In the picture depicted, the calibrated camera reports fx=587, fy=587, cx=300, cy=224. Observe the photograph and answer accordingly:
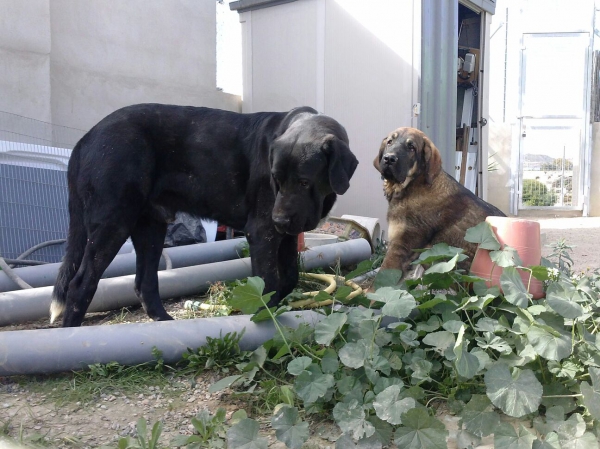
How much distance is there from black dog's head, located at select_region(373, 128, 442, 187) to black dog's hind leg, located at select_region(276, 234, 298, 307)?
0.81m

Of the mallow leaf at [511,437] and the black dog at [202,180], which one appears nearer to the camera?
the mallow leaf at [511,437]

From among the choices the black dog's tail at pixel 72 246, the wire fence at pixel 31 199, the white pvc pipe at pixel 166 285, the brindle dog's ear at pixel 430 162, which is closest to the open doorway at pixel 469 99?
the white pvc pipe at pixel 166 285

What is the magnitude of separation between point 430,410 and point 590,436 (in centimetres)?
59

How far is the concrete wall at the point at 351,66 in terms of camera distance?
7.12 metres

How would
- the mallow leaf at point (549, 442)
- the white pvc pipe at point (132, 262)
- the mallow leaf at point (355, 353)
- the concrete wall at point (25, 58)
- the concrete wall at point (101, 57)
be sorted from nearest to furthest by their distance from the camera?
the mallow leaf at point (549, 442)
the mallow leaf at point (355, 353)
the white pvc pipe at point (132, 262)
the concrete wall at point (25, 58)
the concrete wall at point (101, 57)

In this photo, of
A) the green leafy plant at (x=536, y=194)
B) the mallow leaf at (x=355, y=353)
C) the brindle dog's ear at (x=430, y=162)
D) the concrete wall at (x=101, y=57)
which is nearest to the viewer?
the mallow leaf at (x=355, y=353)

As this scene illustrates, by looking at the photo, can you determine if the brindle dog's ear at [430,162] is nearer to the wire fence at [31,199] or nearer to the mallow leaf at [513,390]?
the mallow leaf at [513,390]

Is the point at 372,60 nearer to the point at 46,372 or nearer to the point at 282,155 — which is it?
the point at 282,155

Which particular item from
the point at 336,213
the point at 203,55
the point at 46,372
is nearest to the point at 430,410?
the point at 46,372

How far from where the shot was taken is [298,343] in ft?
8.84

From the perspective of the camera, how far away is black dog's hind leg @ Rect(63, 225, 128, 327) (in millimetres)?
3264

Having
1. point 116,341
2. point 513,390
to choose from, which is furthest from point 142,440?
point 513,390

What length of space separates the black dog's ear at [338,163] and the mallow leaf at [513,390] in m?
1.20

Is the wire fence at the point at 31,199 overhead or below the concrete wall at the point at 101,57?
below
